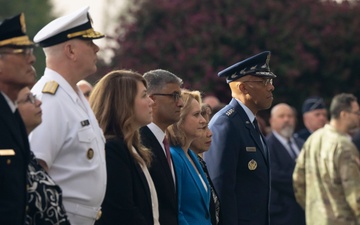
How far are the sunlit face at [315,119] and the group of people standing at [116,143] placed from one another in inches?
A: 271

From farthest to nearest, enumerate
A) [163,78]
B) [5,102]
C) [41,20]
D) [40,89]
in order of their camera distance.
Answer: [41,20]
[163,78]
[40,89]
[5,102]

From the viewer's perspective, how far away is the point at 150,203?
7.70 m

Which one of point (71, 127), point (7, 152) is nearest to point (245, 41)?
point (71, 127)

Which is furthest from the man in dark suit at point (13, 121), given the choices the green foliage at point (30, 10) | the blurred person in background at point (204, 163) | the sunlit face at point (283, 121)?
the green foliage at point (30, 10)

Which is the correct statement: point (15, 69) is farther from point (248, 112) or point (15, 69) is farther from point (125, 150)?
point (248, 112)

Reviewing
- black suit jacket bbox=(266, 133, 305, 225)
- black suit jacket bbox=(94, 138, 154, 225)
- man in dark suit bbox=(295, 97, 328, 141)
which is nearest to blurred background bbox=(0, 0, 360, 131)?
man in dark suit bbox=(295, 97, 328, 141)

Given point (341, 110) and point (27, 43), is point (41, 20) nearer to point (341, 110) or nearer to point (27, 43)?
point (341, 110)

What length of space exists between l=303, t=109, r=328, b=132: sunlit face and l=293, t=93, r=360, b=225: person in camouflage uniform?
11.4ft

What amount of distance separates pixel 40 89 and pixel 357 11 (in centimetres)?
1657

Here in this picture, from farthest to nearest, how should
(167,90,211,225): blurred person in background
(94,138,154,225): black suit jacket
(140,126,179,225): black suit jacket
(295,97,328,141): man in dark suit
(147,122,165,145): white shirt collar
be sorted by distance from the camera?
(295,97,328,141): man in dark suit
(167,90,211,225): blurred person in background
(147,122,165,145): white shirt collar
(140,126,179,225): black suit jacket
(94,138,154,225): black suit jacket

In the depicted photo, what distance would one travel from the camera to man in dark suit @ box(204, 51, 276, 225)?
9.34 metres

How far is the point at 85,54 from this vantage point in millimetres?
7285

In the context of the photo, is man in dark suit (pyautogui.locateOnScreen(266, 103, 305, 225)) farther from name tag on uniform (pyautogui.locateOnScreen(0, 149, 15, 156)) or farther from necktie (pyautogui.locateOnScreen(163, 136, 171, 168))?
name tag on uniform (pyautogui.locateOnScreen(0, 149, 15, 156))

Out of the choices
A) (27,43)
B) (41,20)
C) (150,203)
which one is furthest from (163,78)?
(41,20)
